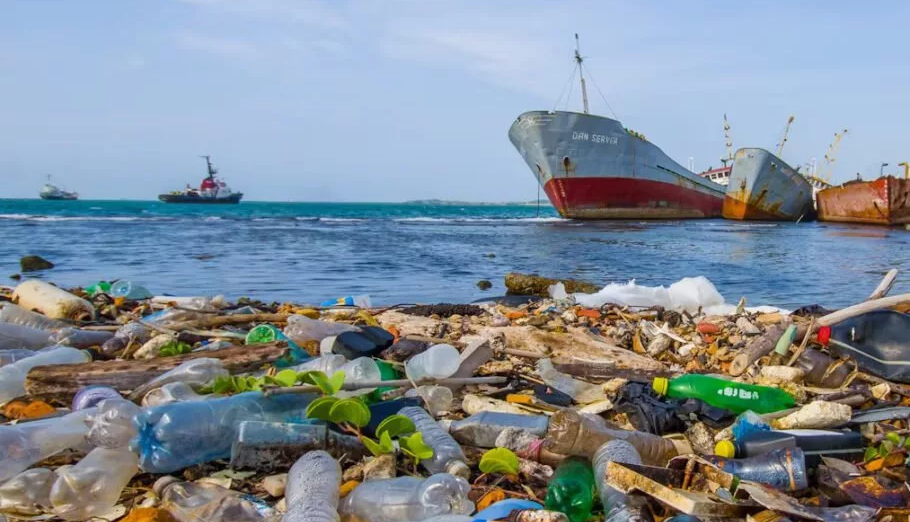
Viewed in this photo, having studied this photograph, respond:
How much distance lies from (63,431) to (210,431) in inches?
18.3

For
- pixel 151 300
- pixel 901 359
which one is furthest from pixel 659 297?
pixel 151 300

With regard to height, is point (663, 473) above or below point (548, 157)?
below

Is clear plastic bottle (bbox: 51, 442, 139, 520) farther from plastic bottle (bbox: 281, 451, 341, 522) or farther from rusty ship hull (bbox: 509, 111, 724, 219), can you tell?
rusty ship hull (bbox: 509, 111, 724, 219)

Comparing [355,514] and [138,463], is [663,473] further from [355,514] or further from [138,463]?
[138,463]

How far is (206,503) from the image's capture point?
1.81 m

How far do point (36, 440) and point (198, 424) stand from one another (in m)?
0.49

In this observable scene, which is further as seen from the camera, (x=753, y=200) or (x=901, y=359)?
(x=753, y=200)

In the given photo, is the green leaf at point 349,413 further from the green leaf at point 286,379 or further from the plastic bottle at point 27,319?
the plastic bottle at point 27,319

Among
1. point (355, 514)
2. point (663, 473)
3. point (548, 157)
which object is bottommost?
point (355, 514)

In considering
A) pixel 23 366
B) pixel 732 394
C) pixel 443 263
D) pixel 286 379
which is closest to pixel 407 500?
pixel 286 379

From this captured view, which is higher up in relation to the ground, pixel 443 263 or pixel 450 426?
pixel 450 426

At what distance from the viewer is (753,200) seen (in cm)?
2947

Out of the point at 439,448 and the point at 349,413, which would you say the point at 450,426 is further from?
the point at 349,413

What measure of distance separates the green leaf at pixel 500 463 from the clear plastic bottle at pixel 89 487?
1082mm
